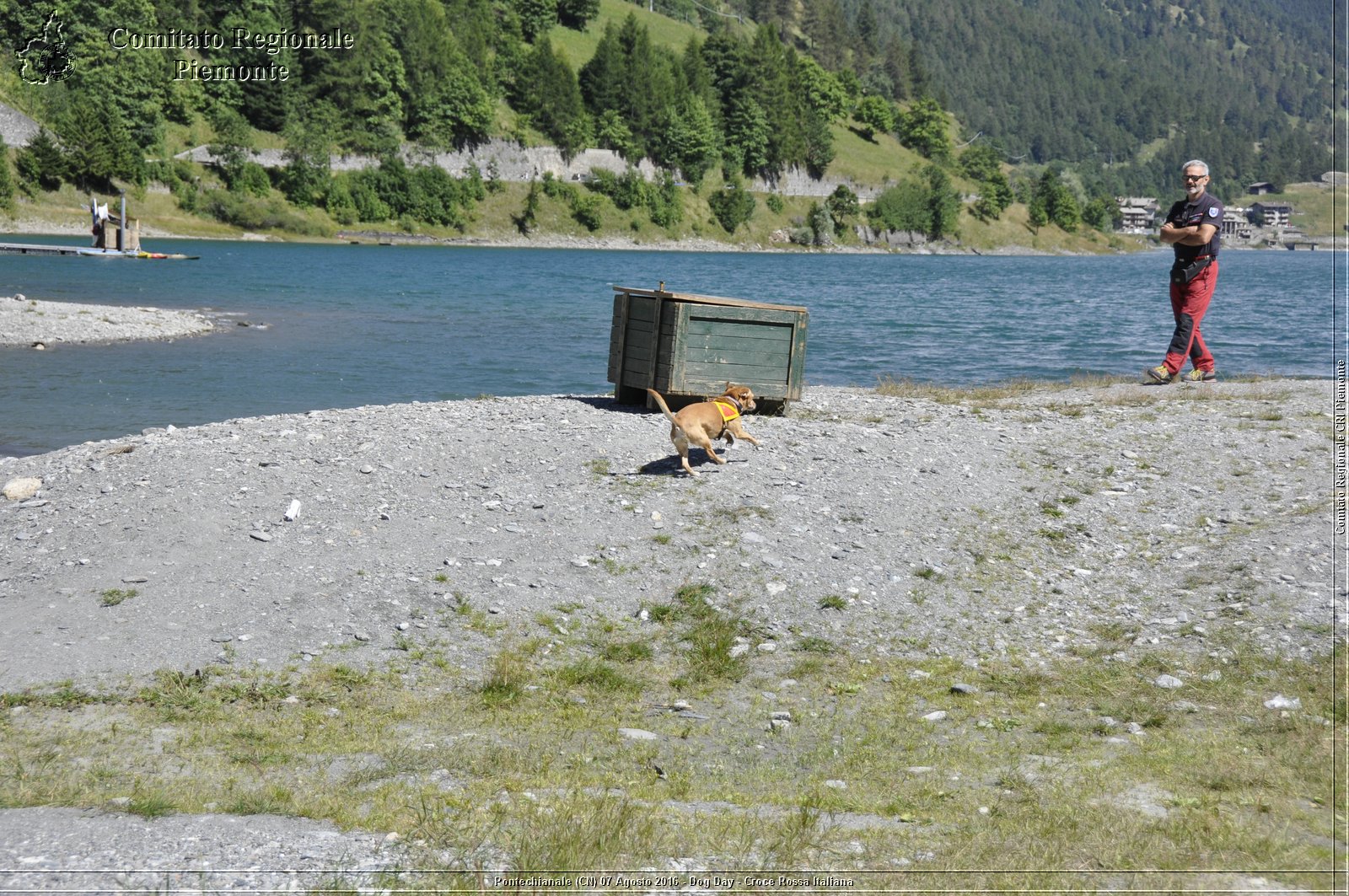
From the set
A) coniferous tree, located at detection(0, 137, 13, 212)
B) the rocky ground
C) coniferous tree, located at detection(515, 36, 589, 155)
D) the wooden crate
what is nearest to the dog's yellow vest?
the rocky ground

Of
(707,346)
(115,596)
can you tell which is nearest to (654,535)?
(707,346)

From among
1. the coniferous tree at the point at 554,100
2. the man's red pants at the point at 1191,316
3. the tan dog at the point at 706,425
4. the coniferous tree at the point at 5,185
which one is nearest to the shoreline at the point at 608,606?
the tan dog at the point at 706,425

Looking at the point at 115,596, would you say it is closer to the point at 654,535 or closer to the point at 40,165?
the point at 654,535

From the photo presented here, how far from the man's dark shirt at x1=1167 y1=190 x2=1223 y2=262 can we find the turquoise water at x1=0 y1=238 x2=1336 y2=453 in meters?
10.2

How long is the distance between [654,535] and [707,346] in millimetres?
5199

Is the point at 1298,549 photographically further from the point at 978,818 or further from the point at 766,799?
the point at 766,799

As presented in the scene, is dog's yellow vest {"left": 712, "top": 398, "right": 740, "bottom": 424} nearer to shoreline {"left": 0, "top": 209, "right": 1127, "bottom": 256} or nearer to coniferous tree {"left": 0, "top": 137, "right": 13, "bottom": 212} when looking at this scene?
shoreline {"left": 0, "top": 209, "right": 1127, "bottom": 256}

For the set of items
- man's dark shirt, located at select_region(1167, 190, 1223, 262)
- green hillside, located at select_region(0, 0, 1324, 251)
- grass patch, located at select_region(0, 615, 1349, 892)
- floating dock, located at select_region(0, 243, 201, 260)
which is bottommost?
grass patch, located at select_region(0, 615, 1349, 892)

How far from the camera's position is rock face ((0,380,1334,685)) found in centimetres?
1076

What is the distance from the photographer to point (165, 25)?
138500 millimetres

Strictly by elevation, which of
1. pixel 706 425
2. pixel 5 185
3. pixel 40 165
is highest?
pixel 40 165

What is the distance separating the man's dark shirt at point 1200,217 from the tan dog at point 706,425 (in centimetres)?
983

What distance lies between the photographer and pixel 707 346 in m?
17.2

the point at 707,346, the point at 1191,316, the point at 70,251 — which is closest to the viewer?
the point at 707,346
